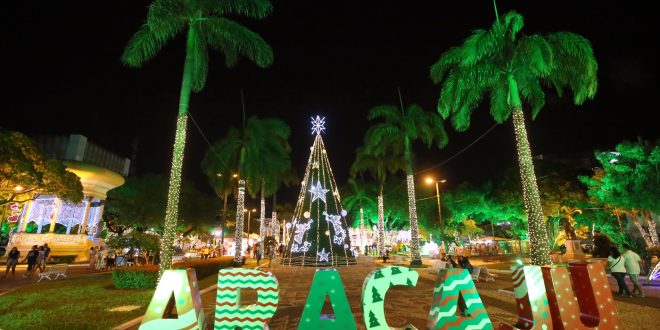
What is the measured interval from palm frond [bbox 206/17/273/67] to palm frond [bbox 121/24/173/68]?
2.13 metres

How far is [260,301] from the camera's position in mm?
5715

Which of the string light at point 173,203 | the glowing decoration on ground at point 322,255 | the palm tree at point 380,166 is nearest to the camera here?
the string light at point 173,203

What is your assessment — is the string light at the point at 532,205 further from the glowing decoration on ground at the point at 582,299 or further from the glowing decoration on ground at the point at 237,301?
the glowing decoration on ground at the point at 237,301

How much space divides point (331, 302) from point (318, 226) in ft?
64.2

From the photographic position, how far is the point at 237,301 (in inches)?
230

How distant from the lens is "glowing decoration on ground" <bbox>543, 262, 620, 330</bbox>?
5.96m

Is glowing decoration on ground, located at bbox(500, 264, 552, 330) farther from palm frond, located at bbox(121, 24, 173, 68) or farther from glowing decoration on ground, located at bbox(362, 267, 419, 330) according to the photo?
palm frond, located at bbox(121, 24, 173, 68)

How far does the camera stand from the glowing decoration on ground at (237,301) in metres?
5.64

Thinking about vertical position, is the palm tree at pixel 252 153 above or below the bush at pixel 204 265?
above

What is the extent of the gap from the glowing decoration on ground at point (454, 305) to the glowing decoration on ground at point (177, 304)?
12.7 ft

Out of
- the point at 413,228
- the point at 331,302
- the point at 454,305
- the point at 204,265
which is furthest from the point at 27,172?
the point at 413,228

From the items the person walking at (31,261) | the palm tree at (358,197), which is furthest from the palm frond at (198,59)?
the palm tree at (358,197)

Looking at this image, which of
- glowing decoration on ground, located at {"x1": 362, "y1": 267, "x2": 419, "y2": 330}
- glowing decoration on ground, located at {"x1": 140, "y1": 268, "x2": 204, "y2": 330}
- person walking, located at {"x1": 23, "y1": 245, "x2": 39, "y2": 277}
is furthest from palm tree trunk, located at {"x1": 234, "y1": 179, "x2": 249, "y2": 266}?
glowing decoration on ground, located at {"x1": 362, "y1": 267, "x2": 419, "y2": 330}

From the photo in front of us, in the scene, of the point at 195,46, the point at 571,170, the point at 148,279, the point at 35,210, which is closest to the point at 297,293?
the point at 148,279
